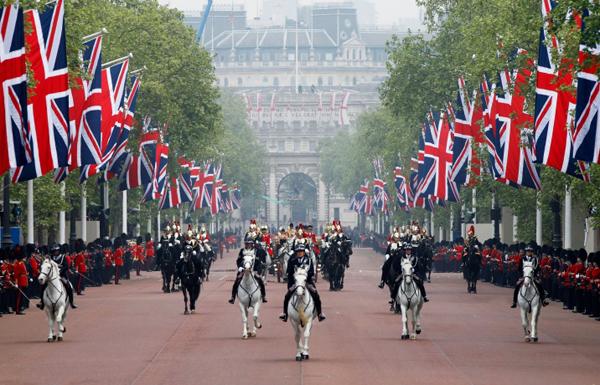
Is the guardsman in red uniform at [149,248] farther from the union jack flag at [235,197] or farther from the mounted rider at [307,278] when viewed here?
the union jack flag at [235,197]

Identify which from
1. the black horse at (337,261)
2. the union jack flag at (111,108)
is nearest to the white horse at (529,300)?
the black horse at (337,261)

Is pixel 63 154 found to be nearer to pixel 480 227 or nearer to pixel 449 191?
pixel 449 191

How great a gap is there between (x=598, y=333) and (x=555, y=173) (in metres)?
15.7

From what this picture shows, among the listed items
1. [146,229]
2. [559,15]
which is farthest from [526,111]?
[146,229]

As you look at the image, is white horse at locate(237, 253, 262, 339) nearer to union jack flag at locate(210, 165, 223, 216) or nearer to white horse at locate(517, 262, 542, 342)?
white horse at locate(517, 262, 542, 342)

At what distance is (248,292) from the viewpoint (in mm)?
33906

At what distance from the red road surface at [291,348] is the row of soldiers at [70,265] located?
1.13 metres

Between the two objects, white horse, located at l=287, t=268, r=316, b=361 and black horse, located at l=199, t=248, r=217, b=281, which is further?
black horse, located at l=199, t=248, r=217, b=281

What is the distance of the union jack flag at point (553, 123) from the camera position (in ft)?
133

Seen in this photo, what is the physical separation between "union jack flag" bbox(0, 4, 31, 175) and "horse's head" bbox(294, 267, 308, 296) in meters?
10.7

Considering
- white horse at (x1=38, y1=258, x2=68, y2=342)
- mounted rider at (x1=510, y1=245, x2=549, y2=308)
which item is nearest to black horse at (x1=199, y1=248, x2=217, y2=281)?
white horse at (x1=38, y1=258, x2=68, y2=342)

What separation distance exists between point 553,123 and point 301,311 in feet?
44.7

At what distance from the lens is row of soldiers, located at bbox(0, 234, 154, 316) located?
138 ft

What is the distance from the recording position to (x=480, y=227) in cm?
8194
